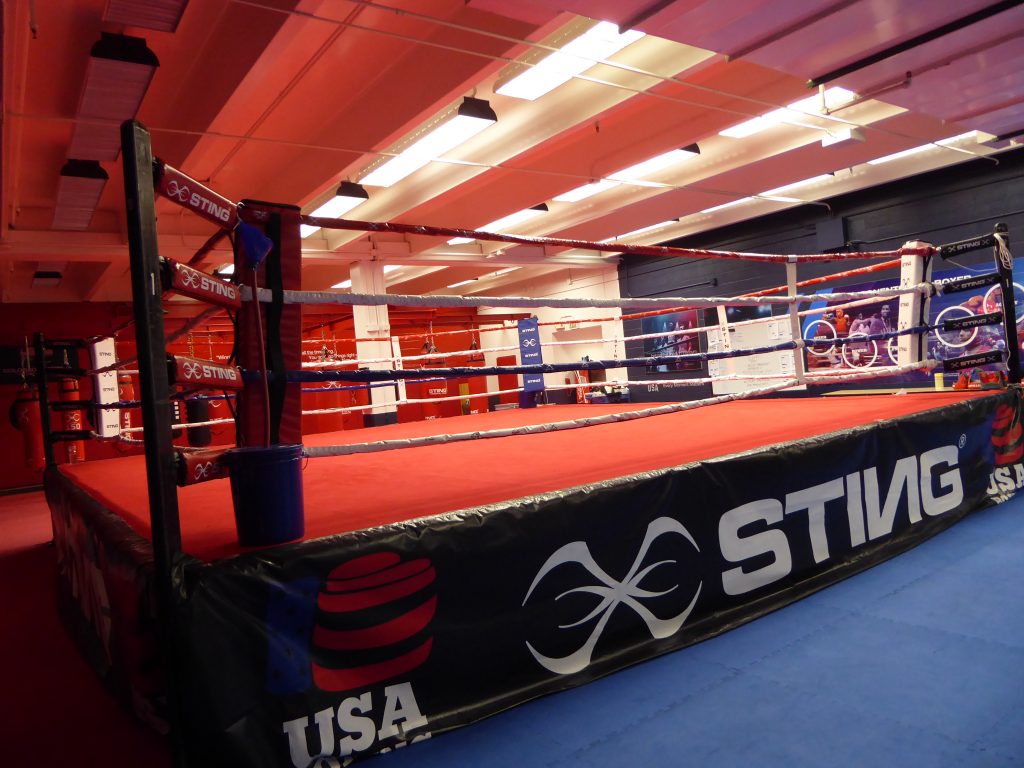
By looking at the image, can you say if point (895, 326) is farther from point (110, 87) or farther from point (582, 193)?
point (110, 87)

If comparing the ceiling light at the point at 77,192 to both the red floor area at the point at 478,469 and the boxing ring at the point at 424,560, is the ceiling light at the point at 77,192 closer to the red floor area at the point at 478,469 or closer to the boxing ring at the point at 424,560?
the red floor area at the point at 478,469

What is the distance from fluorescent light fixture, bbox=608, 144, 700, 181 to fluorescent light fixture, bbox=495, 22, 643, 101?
219cm

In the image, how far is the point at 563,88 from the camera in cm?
557

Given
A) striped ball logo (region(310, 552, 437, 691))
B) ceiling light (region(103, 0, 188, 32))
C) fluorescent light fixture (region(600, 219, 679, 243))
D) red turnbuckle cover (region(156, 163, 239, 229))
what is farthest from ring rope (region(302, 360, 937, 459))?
fluorescent light fixture (region(600, 219, 679, 243))

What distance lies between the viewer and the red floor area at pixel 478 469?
5.11 feet

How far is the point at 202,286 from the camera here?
1248mm

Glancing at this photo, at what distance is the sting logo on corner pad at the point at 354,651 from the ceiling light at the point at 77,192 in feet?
18.3

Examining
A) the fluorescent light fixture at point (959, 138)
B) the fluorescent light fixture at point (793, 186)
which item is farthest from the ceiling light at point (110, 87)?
the fluorescent light fixture at point (959, 138)

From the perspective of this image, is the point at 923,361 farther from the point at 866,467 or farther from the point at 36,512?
the point at 36,512

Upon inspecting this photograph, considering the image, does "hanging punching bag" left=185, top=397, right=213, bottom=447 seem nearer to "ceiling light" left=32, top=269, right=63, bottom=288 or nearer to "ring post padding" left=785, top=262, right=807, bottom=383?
"ceiling light" left=32, top=269, right=63, bottom=288

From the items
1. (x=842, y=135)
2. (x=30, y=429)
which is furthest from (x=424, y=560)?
(x=842, y=135)

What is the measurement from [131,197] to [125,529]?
31.2 inches

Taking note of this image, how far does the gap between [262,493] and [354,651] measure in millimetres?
363

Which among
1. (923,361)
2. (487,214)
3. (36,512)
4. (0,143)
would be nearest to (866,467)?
(923,361)
